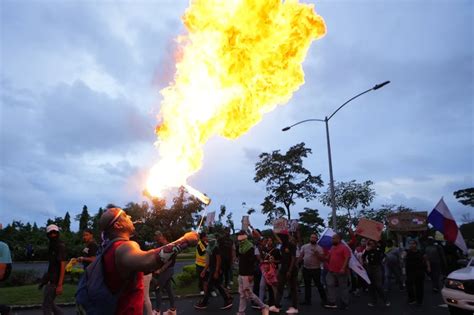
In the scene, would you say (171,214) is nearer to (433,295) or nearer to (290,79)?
(433,295)

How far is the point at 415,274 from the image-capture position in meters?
11.3

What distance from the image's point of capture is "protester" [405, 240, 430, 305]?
1101cm

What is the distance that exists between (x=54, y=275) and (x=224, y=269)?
658 centimetres

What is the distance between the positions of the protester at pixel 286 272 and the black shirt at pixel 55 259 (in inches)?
202

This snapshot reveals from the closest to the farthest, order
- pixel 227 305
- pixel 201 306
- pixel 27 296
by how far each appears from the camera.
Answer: pixel 201 306, pixel 227 305, pixel 27 296

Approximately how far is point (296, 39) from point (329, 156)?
11.4 meters

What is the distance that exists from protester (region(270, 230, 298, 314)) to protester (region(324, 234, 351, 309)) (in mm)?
1331

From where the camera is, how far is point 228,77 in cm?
801

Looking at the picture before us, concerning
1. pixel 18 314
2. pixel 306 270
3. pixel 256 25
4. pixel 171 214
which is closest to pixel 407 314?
pixel 306 270

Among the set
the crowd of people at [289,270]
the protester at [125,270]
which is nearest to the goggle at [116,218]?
the protester at [125,270]

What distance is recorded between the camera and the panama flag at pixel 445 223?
12.4 metres

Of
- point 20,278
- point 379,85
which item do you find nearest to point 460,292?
point 379,85

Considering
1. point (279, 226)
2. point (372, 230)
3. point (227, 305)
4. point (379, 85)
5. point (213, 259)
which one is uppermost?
point (379, 85)

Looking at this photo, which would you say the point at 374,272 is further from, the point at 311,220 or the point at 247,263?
the point at 311,220
